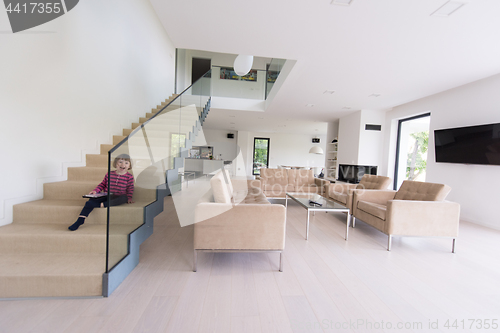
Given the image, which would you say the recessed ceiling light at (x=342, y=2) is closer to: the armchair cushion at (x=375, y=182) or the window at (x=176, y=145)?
the window at (x=176, y=145)

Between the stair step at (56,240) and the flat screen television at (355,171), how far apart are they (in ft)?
22.5

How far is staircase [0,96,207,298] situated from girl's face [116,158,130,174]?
0.10 metres

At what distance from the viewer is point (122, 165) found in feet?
6.54

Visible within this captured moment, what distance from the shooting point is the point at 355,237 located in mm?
3377

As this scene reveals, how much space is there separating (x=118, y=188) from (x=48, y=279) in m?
0.79

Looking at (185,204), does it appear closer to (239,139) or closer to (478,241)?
(478,241)

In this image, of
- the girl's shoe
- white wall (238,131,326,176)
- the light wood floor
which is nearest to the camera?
the light wood floor

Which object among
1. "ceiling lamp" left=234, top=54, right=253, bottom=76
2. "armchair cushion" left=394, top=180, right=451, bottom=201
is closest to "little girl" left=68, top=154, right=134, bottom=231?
"ceiling lamp" left=234, top=54, right=253, bottom=76

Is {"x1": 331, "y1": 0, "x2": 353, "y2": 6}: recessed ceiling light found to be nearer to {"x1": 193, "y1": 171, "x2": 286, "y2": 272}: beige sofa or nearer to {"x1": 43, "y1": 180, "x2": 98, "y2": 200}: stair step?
{"x1": 193, "y1": 171, "x2": 286, "y2": 272}: beige sofa

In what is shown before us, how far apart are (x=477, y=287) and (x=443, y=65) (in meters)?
3.41

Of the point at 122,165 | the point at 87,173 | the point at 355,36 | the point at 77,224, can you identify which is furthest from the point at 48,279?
the point at 355,36

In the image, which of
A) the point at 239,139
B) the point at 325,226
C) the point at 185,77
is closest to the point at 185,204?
the point at 325,226

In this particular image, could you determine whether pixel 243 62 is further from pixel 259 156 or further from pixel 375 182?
pixel 259 156

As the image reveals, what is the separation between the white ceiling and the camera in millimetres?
2467
